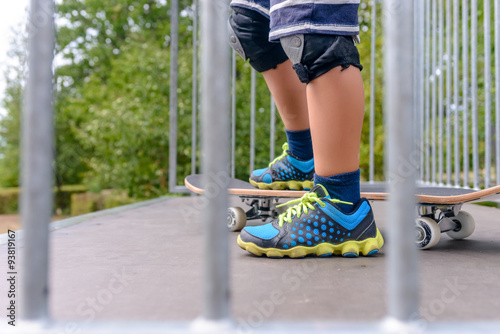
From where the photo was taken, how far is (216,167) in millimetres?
513

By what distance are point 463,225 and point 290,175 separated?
582mm

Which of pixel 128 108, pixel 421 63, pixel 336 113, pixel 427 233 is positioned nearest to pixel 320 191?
pixel 336 113

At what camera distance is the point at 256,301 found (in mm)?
730

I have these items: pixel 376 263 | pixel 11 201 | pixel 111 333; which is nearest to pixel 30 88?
pixel 111 333

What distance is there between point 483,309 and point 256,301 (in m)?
0.36

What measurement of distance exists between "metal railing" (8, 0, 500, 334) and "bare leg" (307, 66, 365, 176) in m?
0.54

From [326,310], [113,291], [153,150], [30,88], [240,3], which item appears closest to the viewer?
[30,88]

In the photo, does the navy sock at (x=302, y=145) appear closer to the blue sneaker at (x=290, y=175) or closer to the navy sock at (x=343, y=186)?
the blue sneaker at (x=290, y=175)

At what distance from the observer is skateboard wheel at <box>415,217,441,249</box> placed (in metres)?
1.21

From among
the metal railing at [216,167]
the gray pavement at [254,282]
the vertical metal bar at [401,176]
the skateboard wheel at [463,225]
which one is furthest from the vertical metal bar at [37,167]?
the skateboard wheel at [463,225]

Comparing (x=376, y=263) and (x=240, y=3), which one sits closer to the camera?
(x=376, y=263)

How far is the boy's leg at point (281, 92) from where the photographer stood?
→ 1504mm

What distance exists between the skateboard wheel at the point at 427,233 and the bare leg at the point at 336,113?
0.30 m

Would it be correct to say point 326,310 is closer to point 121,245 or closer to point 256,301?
point 256,301
